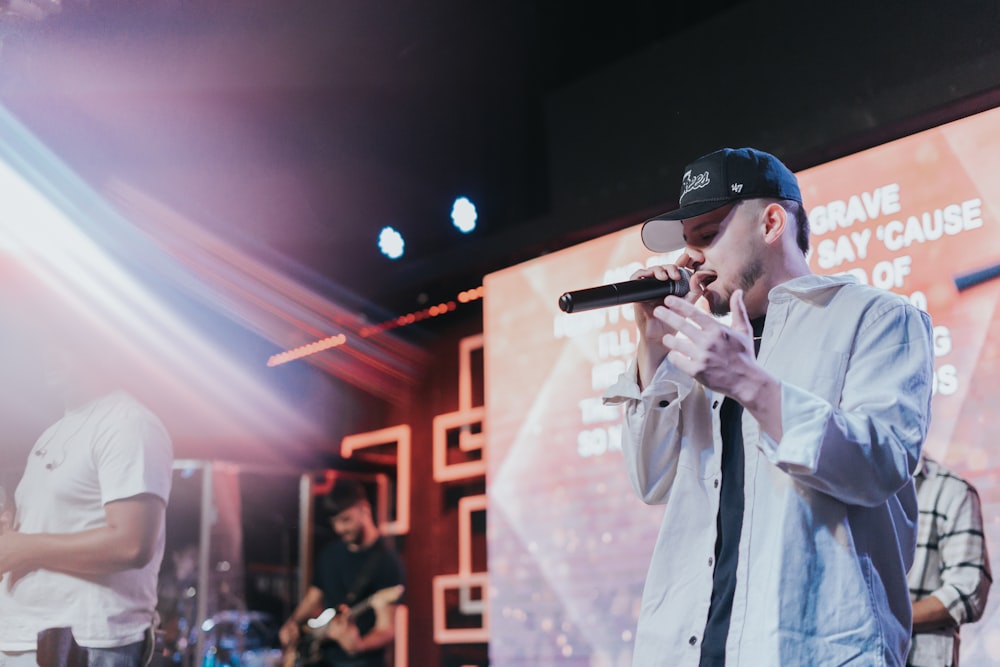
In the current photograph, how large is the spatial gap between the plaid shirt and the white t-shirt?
2.11m

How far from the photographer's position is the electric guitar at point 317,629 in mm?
4613

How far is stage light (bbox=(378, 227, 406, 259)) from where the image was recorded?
4605 mm

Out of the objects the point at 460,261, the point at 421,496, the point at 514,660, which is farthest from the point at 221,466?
the point at 514,660

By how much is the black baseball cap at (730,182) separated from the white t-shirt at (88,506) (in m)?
1.80

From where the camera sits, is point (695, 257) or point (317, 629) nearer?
point (695, 257)

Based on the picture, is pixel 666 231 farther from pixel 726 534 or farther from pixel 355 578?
pixel 355 578

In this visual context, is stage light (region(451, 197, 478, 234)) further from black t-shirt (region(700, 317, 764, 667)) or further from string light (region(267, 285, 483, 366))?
black t-shirt (region(700, 317, 764, 667))

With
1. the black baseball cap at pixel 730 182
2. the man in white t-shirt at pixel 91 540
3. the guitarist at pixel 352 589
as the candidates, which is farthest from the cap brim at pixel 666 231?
the guitarist at pixel 352 589

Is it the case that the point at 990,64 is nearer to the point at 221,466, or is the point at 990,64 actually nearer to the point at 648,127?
the point at 648,127

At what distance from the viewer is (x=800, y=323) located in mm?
1577

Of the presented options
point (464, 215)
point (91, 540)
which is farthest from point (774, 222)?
point (464, 215)

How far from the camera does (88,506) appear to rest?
110 inches

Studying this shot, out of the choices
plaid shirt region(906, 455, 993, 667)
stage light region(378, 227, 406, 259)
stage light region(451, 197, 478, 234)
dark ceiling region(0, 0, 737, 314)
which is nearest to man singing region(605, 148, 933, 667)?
plaid shirt region(906, 455, 993, 667)

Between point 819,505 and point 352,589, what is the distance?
12.0ft
